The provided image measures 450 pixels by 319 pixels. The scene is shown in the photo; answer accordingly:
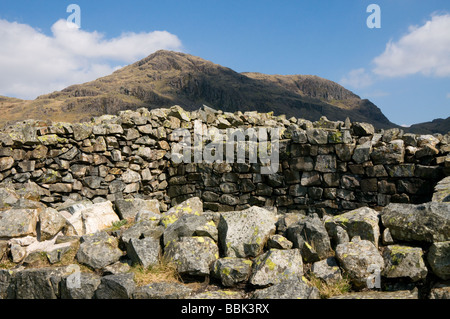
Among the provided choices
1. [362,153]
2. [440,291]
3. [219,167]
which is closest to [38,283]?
[440,291]

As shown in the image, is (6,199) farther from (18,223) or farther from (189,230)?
(189,230)

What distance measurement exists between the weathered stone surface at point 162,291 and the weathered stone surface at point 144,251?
0.53 m

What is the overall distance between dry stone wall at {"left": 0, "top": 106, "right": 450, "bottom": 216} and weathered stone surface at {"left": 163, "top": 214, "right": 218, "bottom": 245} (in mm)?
5402

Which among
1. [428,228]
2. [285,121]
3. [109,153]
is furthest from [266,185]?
[428,228]

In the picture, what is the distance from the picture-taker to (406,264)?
367cm

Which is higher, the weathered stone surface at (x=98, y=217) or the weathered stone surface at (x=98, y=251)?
the weathered stone surface at (x=98, y=217)

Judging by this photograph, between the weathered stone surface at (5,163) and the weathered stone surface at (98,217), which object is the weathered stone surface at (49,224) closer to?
the weathered stone surface at (98,217)

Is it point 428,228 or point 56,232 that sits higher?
point 428,228

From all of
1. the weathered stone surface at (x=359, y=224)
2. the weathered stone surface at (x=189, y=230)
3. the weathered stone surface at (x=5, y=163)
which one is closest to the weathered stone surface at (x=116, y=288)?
the weathered stone surface at (x=189, y=230)

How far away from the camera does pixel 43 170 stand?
970 centimetres

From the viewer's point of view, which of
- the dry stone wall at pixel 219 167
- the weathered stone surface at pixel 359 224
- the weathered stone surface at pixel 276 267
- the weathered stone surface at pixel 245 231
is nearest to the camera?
the weathered stone surface at pixel 276 267

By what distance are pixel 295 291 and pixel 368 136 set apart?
6991 millimetres

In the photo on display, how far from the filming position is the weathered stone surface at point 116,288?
3.93 meters

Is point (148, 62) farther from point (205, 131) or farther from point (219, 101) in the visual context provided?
point (205, 131)
